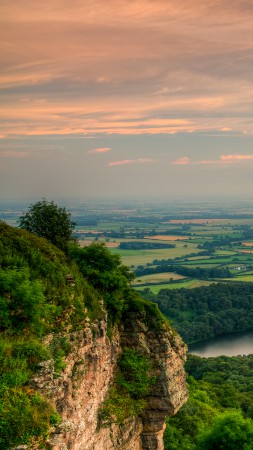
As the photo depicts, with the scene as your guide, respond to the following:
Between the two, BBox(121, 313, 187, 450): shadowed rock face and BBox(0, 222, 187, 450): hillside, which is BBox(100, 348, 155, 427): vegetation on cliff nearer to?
BBox(0, 222, 187, 450): hillside

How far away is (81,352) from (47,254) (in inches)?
206

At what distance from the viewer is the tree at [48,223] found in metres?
28.1

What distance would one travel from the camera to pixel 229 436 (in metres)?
29.8

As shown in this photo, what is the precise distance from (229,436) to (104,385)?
12.5 m

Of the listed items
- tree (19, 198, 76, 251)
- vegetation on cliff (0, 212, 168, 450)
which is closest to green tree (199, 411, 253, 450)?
vegetation on cliff (0, 212, 168, 450)

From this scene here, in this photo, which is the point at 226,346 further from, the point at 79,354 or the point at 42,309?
the point at 42,309

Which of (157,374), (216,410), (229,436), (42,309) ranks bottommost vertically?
(216,410)

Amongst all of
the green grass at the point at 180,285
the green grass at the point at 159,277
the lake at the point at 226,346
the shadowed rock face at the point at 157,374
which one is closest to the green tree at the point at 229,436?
the shadowed rock face at the point at 157,374

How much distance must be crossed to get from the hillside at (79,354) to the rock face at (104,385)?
4 centimetres

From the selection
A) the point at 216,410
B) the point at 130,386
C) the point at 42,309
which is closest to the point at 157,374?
the point at 130,386

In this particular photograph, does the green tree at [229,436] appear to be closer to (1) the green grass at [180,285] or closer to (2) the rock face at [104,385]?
(2) the rock face at [104,385]

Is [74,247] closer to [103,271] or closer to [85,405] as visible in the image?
[103,271]

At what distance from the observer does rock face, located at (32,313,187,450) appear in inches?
640

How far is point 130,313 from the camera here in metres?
24.5
